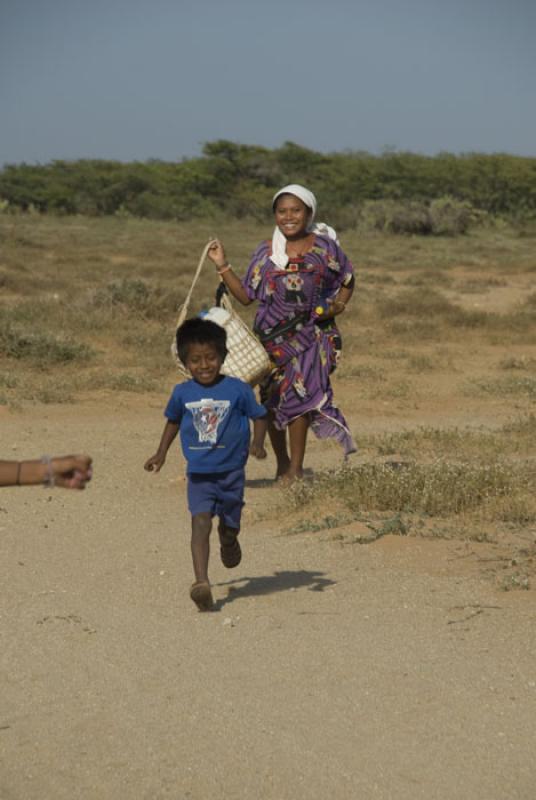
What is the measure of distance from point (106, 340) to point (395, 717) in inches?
427

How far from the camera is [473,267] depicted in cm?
2555

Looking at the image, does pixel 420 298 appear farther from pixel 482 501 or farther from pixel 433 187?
pixel 433 187

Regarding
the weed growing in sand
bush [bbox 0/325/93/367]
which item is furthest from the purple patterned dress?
bush [bbox 0/325/93/367]

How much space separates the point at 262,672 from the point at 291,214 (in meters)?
3.48

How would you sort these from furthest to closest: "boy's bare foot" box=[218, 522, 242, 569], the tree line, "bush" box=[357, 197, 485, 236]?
the tree line < "bush" box=[357, 197, 485, 236] < "boy's bare foot" box=[218, 522, 242, 569]

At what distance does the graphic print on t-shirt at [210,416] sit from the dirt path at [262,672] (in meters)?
0.71

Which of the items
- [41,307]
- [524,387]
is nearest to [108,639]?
[524,387]

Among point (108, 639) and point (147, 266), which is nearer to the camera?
point (108, 639)

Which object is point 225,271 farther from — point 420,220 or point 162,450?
point 420,220

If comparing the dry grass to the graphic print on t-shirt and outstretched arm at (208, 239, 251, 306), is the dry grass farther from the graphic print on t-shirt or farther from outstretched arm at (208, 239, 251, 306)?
the graphic print on t-shirt

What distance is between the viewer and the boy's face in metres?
5.39

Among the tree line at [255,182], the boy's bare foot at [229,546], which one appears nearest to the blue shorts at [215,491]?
the boy's bare foot at [229,546]

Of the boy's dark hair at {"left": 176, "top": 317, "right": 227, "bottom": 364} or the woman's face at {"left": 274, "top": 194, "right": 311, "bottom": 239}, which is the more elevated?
the woman's face at {"left": 274, "top": 194, "right": 311, "bottom": 239}

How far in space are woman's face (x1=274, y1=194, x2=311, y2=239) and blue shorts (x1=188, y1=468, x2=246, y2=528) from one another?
240 cm
